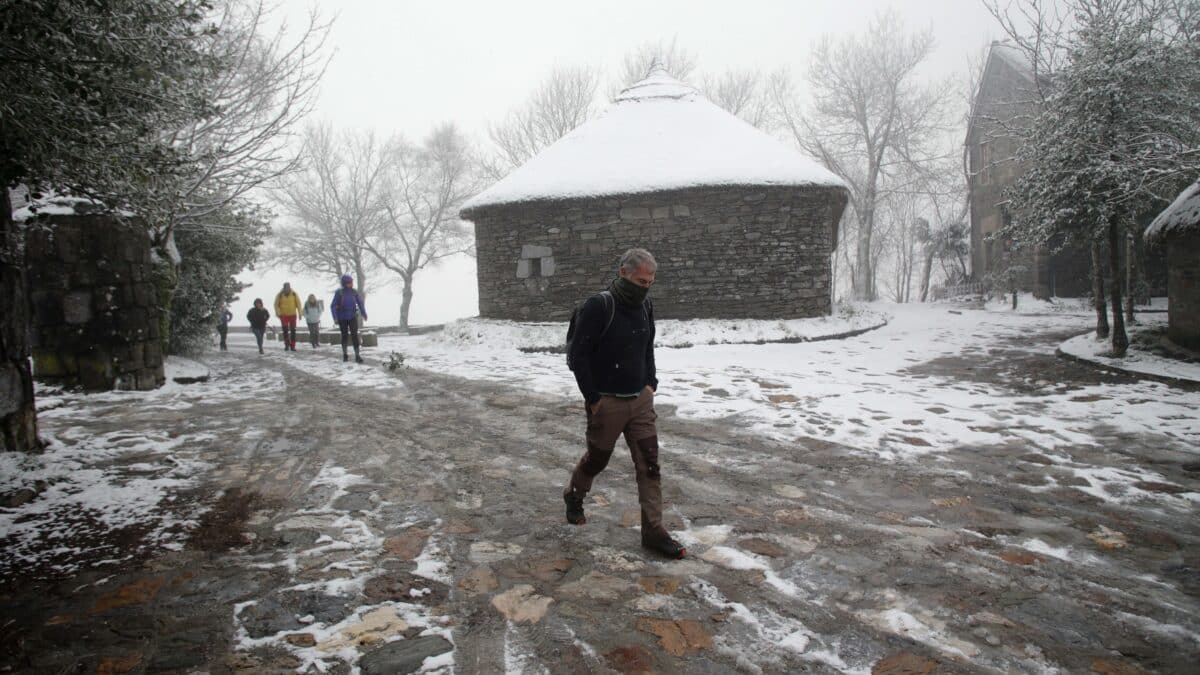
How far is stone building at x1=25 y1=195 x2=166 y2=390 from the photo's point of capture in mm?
7434

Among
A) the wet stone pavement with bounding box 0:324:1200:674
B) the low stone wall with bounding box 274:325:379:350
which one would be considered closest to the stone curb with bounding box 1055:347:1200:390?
the wet stone pavement with bounding box 0:324:1200:674

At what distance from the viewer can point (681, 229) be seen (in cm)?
1356

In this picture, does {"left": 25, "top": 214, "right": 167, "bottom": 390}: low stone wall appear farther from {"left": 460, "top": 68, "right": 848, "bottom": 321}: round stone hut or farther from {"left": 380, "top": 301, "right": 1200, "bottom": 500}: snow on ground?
{"left": 460, "top": 68, "right": 848, "bottom": 321}: round stone hut

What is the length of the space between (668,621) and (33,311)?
28.2ft

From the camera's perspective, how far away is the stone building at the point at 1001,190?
62.0 ft

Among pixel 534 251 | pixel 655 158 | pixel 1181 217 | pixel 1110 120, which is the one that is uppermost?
pixel 655 158

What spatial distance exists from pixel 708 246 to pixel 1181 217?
7.52 m

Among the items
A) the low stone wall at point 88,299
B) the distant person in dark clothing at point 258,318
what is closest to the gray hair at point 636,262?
the low stone wall at point 88,299

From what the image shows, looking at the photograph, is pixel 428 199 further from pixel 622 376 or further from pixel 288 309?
pixel 622 376

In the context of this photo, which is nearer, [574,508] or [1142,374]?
[574,508]

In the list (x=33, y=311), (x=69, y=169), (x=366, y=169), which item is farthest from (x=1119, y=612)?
(x=366, y=169)

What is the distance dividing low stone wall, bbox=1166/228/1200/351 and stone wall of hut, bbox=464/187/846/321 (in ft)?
19.4

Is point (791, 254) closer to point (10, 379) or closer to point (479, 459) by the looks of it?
point (479, 459)

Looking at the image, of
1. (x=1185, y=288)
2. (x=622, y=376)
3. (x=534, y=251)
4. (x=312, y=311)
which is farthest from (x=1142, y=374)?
(x=312, y=311)
